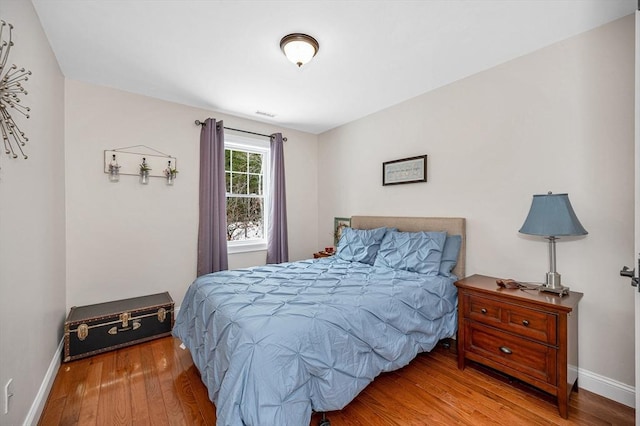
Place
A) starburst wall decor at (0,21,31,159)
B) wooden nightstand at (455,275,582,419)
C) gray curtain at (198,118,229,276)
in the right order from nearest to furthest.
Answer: starburst wall decor at (0,21,31,159)
wooden nightstand at (455,275,582,419)
gray curtain at (198,118,229,276)

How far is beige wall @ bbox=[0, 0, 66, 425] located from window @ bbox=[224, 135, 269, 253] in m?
1.77

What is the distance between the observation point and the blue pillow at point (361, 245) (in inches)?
121

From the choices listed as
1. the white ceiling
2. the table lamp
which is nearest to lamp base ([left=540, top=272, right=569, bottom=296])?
the table lamp

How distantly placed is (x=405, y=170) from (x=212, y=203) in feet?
7.84

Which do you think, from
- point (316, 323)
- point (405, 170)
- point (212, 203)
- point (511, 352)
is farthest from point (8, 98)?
point (511, 352)

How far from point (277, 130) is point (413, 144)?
205cm

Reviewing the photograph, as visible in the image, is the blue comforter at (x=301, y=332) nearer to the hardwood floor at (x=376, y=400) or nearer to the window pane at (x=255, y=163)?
the hardwood floor at (x=376, y=400)

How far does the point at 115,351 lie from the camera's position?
260cm

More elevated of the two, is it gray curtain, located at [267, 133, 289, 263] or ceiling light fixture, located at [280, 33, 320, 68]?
ceiling light fixture, located at [280, 33, 320, 68]

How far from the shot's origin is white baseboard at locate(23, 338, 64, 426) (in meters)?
1.62

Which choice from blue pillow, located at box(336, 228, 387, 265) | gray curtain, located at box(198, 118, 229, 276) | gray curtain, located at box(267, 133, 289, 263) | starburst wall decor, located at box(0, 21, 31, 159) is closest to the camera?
starburst wall decor, located at box(0, 21, 31, 159)

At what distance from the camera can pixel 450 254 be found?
8.61ft

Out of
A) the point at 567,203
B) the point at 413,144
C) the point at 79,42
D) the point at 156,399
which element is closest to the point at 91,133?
the point at 79,42

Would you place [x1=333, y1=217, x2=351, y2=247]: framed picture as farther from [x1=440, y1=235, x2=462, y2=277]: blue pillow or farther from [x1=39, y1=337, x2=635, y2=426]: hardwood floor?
[x1=39, y1=337, x2=635, y2=426]: hardwood floor
